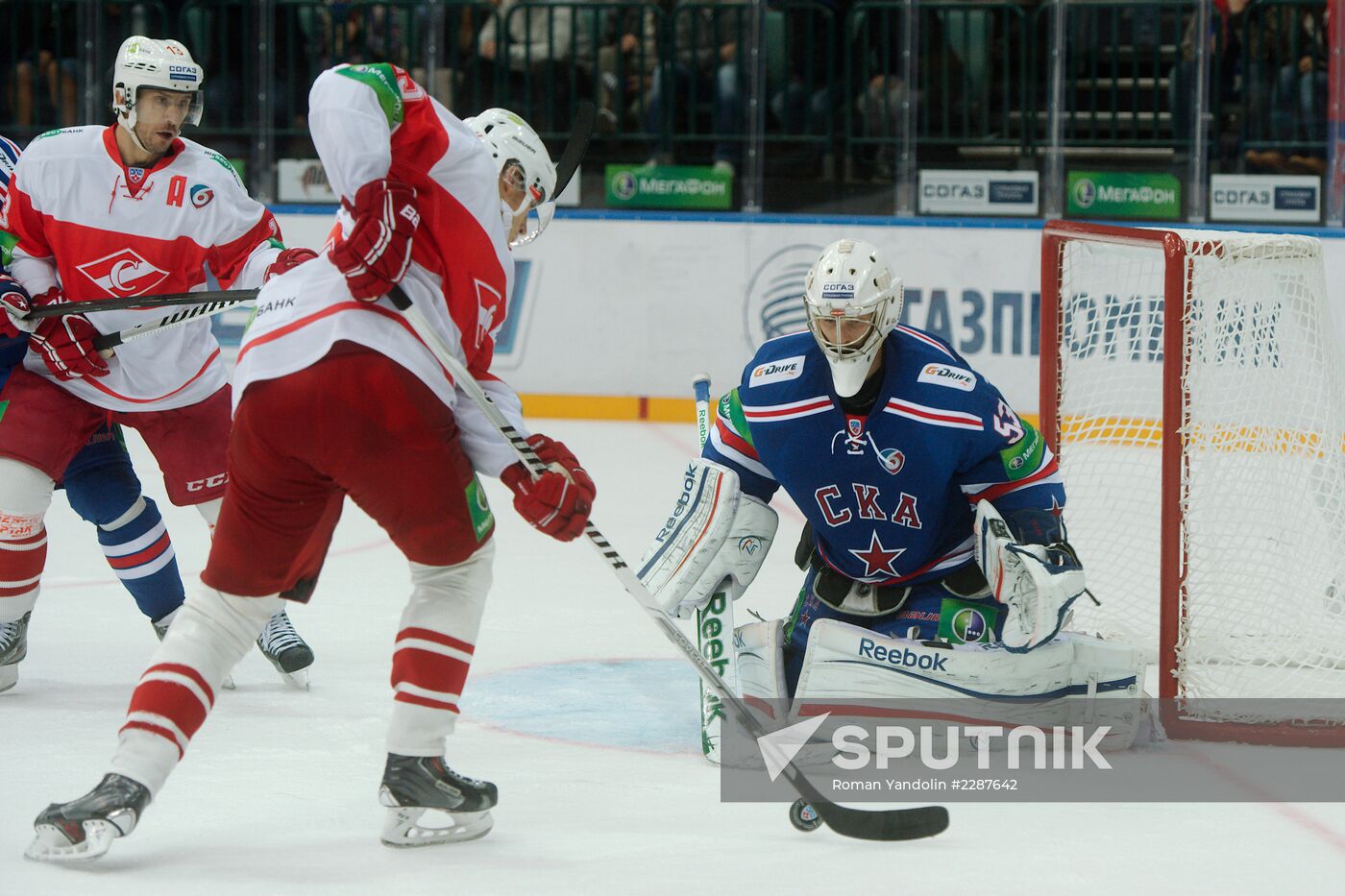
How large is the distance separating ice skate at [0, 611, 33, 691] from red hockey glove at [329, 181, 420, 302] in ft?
4.66

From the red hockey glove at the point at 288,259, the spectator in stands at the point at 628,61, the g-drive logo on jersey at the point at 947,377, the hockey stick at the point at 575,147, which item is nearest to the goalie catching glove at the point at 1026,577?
the g-drive logo on jersey at the point at 947,377

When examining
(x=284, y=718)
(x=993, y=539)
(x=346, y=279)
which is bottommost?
(x=284, y=718)

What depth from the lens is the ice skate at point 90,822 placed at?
7.69 feet

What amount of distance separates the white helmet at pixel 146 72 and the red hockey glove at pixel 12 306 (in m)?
0.35

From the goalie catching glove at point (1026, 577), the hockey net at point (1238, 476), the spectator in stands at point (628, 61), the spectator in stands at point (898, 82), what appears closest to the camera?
the goalie catching glove at point (1026, 577)

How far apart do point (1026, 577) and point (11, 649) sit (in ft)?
6.11

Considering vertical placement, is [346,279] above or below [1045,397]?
above

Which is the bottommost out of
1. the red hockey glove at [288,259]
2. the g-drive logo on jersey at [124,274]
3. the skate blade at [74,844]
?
the skate blade at [74,844]

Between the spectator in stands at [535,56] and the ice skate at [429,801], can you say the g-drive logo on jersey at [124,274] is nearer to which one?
the ice skate at [429,801]

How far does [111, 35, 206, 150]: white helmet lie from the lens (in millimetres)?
3299

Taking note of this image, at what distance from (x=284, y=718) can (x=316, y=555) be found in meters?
0.82

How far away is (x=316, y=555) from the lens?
2533 mm

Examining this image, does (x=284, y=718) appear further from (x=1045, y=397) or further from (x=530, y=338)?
(x=530, y=338)

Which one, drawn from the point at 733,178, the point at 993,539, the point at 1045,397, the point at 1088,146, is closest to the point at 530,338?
the point at 733,178
